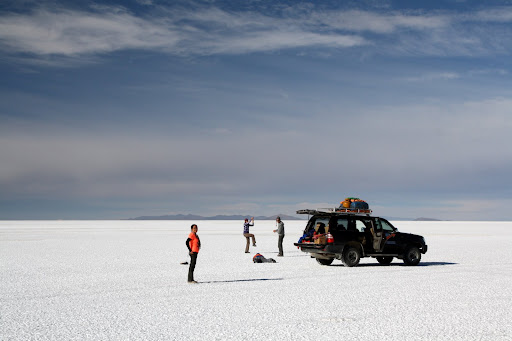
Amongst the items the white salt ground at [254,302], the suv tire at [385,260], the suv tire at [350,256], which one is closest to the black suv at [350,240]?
the suv tire at [350,256]

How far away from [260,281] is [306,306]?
14.6 feet

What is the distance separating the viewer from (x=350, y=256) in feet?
66.7

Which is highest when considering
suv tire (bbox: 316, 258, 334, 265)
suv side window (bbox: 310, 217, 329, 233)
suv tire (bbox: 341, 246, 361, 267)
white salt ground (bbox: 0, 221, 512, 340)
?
suv side window (bbox: 310, 217, 329, 233)

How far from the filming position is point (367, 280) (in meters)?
16.1

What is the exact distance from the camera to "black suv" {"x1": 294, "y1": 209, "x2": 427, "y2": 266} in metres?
20.2

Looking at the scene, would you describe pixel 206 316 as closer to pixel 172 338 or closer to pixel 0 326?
pixel 172 338

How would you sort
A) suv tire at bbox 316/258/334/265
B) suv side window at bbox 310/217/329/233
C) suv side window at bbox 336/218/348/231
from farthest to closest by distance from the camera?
1. suv tire at bbox 316/258/334/265
2. suv side window at bbox 310/217/329/233
3. suv side window at bbox 336/218/348/231

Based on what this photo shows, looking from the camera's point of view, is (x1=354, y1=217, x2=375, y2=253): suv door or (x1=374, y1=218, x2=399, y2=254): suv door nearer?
(x1=354, y1=217, x2=375, y2=253): suv door

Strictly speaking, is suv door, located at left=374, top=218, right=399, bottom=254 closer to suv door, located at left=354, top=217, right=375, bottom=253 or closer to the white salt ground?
suv door, located at left=354, top=217, right=375, bottom=253

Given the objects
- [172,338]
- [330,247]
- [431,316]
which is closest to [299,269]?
[330,247]

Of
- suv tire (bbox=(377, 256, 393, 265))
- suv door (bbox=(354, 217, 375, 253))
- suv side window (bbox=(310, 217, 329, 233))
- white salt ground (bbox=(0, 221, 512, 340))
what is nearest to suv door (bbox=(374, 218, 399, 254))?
suv door (bbox=(354, 217, 375, 253))

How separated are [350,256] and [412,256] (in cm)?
260

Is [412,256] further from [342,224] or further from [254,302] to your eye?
[254,302]

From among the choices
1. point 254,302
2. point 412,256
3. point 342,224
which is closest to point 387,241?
point 412,256
